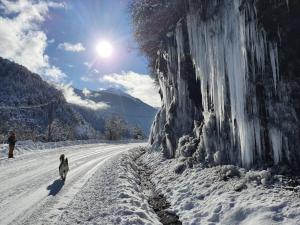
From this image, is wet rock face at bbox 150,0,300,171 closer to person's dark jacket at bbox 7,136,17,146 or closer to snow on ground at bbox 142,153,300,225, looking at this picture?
snow on ground at bbox 142,153,300,225

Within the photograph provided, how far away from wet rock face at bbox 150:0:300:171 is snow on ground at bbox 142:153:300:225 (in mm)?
962

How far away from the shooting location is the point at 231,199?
12102 mm

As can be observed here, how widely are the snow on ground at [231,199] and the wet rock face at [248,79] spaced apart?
37.9 inches

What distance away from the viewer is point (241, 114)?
590 inches

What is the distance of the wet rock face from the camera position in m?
13.3

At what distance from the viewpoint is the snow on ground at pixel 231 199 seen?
1029 centimetres

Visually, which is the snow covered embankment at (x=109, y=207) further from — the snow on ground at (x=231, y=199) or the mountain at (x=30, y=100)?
the mountain at (x=30, y=100)

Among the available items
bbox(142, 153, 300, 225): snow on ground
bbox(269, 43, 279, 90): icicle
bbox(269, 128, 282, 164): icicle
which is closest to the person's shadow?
bbox(142, 153, 300, 225): snow on ground

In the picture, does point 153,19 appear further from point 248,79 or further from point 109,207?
point 109,207

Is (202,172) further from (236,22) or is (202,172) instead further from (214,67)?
(236,22)

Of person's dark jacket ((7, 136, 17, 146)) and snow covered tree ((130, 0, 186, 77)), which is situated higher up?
snow covered tree ((130, 0, 186, 77))

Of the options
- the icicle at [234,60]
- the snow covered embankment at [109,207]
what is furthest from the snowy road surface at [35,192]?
the icicle at [234,60]

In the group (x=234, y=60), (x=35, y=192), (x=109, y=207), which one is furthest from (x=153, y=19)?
(x=109, y=207)

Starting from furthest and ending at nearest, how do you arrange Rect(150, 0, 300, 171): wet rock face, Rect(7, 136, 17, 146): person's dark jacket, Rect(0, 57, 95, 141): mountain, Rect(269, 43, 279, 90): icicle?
1. Rect(0, 57, 95, 141): mountain
2. Rect(7, 136, 17, 146): person's dark jacket
3. Rect(269, 43, 279, 90): icicle
4. Rect(150, 0, 300, 171): wet rock face
